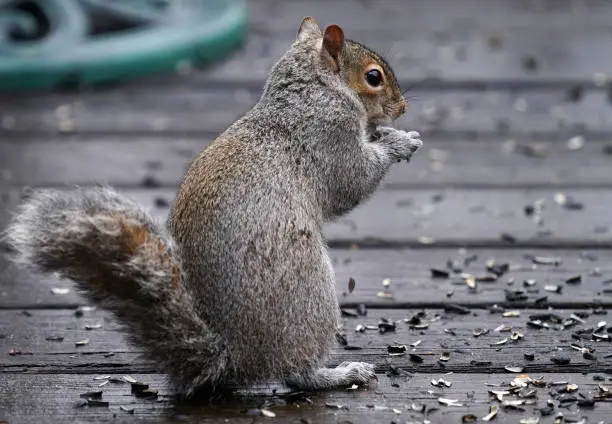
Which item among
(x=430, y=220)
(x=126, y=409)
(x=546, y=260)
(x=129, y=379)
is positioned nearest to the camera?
(x=126, y=409)

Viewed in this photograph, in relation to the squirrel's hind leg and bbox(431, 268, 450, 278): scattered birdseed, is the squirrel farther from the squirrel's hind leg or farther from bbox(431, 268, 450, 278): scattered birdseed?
bbox(431, 268, 450, 278): scattered birdseed

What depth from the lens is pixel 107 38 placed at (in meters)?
3.96

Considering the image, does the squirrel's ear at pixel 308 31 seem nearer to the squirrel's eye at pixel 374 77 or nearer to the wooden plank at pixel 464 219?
the squirrel's eye at pixel 374 77

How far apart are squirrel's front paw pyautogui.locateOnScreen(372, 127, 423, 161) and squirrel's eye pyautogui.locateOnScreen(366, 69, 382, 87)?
0.08m

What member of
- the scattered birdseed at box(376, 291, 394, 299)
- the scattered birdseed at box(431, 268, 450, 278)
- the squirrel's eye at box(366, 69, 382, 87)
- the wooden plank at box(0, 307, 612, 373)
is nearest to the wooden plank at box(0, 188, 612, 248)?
the scattered birdseed at box(431, 268, 450, 278)

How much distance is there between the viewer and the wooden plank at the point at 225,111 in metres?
3.43

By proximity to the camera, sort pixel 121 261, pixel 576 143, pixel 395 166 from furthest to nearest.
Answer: pixel 576 143
pixel 395 166
pixel 121 261

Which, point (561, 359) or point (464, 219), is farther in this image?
point (464, 219)

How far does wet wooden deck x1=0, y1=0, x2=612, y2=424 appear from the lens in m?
1.88

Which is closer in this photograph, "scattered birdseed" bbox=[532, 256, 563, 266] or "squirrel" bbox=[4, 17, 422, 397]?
"squirrel" bbox=[4, 17, 422, 397]

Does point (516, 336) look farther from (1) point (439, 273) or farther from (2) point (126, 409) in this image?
(2) point (126, 409)

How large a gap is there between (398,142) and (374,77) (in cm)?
11

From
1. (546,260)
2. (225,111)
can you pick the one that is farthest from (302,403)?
(225,111)

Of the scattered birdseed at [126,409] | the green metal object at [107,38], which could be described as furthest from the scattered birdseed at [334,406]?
the green metal object at [107,38]
